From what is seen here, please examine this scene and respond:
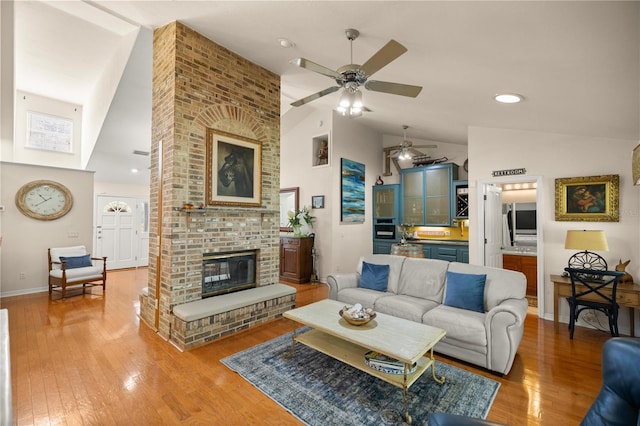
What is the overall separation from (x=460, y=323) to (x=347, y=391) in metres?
1.24

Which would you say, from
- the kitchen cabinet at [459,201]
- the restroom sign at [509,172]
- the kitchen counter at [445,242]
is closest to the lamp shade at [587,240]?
the restroom sign at [509,172]

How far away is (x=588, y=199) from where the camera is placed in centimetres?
368

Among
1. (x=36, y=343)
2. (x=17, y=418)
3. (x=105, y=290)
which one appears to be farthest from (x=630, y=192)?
(x=105, y=290)

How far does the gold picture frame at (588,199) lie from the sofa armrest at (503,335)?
2083 mm

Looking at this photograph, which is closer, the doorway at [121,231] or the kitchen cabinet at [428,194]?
the kitchen cabinet at [428,194]

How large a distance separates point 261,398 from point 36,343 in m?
2.68

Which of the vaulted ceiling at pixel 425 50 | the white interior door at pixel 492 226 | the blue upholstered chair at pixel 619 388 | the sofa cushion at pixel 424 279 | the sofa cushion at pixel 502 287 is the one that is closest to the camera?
the blue upholstered chair at pixel 619 388

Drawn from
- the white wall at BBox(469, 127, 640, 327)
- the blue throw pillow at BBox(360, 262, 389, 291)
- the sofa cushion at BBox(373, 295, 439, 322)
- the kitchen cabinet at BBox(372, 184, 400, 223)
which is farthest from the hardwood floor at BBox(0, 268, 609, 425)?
the kitchen cabinet at BBox(372, 184, 400, 223)

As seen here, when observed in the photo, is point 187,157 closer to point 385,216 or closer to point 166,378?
point 166,378

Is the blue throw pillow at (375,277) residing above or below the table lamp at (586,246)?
below

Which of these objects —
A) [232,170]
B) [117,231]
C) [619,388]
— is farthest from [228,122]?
[117,231]

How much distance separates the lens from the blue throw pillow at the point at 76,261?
503 cm

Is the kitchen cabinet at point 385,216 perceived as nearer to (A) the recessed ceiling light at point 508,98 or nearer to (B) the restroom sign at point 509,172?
(B) the restroom sign at point 509,172

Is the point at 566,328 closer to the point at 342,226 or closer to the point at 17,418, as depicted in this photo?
the point at 342,226
